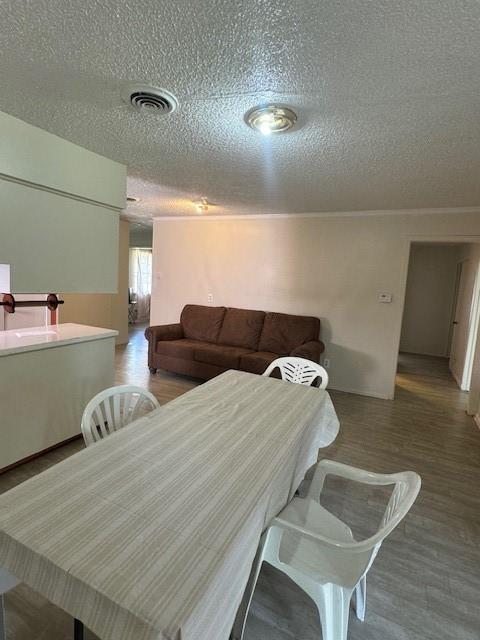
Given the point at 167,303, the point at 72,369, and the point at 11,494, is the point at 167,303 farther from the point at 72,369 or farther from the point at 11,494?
the point at 11,494

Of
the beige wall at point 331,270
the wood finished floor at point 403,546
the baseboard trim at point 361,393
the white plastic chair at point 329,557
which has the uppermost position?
the beige wall at point 331,270

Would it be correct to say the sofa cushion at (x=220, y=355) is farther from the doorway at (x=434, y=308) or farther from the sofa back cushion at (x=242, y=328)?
the doorway at (x=434, y=308)

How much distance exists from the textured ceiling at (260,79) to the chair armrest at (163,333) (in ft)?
7.76

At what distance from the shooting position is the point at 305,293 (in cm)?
450

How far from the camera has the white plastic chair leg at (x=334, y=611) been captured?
1131mm

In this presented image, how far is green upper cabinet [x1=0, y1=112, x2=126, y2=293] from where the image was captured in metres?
1.98

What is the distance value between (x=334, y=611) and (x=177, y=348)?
347 cm

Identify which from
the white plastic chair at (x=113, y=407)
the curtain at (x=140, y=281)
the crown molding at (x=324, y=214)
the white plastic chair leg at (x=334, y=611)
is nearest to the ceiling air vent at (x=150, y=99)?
the white plastic chair at (x=113, y=407)

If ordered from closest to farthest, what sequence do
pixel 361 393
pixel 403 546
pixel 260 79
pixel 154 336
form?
pixel 260 79
pixel 403 546
pixel 361 393
pixel 154 336

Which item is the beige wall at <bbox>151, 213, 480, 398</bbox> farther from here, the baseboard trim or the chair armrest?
the chair armrest

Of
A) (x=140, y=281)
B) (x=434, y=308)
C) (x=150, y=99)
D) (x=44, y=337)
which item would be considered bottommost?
(x=44, y=337)

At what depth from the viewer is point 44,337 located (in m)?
2.50

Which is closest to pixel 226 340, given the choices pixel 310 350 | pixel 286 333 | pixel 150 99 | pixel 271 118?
pixel 286 333

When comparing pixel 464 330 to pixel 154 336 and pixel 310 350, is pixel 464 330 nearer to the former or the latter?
pixel 310 350
